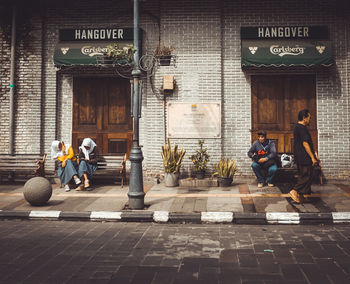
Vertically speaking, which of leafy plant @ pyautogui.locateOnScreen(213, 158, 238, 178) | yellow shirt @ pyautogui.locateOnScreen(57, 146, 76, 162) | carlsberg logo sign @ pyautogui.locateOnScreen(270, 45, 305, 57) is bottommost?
leafy plant @ pyautogui.locateOnScreen(213, 158, 238, 178)

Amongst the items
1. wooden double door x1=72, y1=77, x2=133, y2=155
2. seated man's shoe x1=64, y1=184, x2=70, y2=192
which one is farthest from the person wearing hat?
seated man's shoe x1=64, y1=184, x2=70, y2=192

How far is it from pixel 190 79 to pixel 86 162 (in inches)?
154

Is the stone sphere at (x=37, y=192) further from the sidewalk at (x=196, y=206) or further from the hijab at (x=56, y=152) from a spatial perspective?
the hijab at (x=56, y=152)

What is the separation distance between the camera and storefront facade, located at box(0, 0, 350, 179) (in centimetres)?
1077

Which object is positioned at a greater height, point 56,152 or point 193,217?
point 56,152

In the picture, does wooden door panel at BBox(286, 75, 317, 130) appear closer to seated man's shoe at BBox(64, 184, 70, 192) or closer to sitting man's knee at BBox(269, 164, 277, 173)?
sitting man's knee at BBox(269, 164, 277, 173)

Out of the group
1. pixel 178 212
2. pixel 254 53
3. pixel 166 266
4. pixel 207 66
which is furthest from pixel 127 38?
pixel 166 266

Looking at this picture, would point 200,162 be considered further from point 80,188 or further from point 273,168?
point 80,188

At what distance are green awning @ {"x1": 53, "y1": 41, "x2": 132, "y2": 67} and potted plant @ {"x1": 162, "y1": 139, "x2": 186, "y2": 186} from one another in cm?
335

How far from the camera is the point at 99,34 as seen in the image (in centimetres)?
1106

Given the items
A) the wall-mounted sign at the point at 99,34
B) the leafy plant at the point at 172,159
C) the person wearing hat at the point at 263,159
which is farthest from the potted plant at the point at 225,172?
the wall-mounted sign at the point at 99,34

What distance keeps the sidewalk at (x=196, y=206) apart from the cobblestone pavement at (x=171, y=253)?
0.25 metres

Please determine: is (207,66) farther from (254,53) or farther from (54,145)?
(54,145)

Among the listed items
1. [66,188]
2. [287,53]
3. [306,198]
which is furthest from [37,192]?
[287,53]
